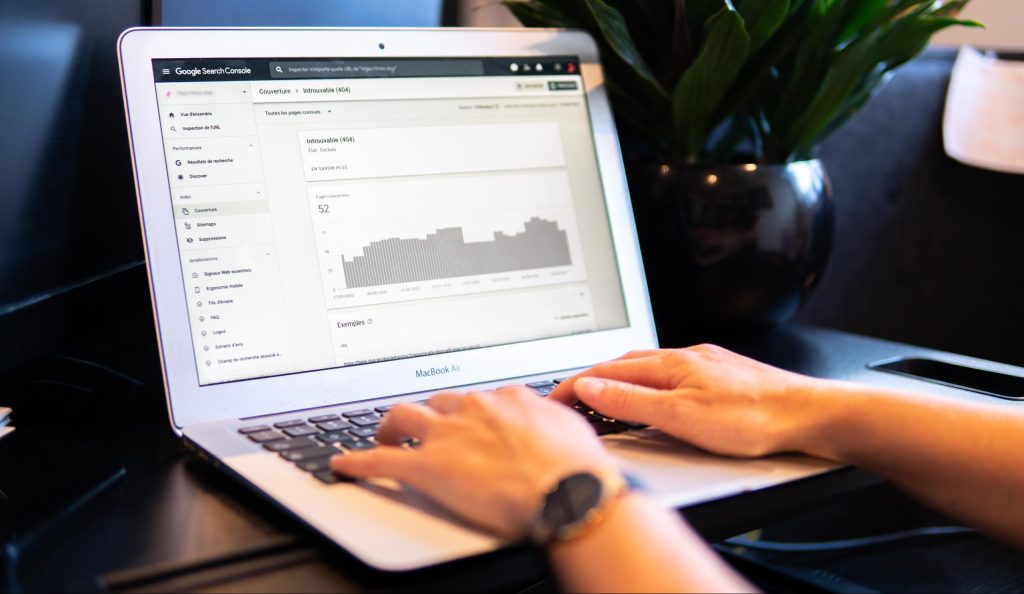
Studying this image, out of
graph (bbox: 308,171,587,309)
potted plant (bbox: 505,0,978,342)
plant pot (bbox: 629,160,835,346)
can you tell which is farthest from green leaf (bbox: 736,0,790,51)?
graph (bbox: 308,171,587,309)

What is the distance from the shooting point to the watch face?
437mm

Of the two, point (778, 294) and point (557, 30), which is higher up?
point (557, 30)

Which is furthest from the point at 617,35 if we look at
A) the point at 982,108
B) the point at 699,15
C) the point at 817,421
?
the point at 982,108

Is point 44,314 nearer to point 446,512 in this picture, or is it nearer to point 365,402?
point 365,402

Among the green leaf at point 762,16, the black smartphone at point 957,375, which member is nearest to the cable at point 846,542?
the black smartphone at point 957,375

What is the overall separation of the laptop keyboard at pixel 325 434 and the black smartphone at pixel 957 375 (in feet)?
1.16

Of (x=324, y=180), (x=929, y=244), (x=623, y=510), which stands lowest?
(x=623, y=510)

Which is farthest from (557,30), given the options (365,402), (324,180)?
(365,402)

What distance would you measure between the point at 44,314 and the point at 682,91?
560 mm

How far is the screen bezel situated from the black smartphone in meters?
0.25

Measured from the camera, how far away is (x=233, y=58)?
0.69 metres

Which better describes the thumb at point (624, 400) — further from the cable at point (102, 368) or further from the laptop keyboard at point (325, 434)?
the cable at point (102, 368)

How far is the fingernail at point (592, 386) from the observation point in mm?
600

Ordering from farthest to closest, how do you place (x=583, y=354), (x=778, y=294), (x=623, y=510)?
(x=778, y=294), (x=583, y=354), (x=623, y=510)
